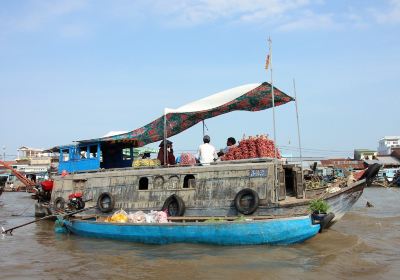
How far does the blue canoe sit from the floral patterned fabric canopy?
336 centimetres

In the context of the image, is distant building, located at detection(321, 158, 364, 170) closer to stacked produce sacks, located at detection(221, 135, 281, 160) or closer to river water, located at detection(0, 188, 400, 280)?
stacked produce sacks, located at detection(221, 135, 281, 160)

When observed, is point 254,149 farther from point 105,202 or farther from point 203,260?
point 105,202

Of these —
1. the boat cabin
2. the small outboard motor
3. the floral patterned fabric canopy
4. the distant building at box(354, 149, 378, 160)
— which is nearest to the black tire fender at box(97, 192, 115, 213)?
the small outboard motor

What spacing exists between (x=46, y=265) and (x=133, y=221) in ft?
7.59

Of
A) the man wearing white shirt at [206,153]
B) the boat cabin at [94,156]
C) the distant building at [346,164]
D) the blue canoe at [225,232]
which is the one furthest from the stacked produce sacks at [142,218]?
the distant building at [346,164]

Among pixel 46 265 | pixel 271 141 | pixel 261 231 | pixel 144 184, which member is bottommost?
pixel 46 265

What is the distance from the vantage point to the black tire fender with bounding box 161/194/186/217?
10328mm

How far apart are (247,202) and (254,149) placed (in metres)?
1.43

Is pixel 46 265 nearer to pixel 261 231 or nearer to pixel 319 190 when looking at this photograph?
pixel 261 231

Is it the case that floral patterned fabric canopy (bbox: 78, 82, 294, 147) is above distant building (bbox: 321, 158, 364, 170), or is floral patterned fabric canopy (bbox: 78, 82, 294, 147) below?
above

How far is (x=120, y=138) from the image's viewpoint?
1253cm

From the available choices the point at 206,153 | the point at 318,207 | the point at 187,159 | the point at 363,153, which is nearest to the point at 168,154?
the point at 187,159

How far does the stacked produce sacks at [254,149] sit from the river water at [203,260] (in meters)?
2.35

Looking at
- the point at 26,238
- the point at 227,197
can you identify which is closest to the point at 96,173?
the point at 26,238
